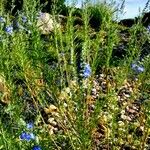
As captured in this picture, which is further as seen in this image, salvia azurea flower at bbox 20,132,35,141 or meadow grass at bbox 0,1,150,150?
meadow grass at bbox 0,1,150,150

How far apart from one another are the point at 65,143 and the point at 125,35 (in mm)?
5856

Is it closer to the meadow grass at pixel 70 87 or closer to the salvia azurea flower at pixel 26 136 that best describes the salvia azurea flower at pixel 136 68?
the meadow grass at pixel 70 87

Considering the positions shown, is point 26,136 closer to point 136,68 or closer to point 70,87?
point 70,87

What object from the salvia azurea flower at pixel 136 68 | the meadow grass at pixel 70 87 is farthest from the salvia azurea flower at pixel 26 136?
the salvia azurea flower at pixel 136 68

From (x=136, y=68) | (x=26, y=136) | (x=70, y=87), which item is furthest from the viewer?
(x=136, y=68)

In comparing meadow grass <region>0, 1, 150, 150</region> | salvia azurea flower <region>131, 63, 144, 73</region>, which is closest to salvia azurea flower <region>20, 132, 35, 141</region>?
meadow grass <region>0, 1, 150, 150</region>

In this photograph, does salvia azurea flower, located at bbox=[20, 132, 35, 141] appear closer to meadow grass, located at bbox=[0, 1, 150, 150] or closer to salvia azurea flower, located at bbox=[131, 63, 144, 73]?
meadow grass, located at bbox=[0, 1, 150, 150]

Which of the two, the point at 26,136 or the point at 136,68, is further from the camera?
the point at 136,68

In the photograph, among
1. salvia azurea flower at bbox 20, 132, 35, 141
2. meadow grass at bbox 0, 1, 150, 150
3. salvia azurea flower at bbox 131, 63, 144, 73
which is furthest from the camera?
salvia azurea flower at bbox 131, 63, 144, 73

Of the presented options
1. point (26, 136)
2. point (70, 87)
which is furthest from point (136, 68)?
point (26, 136)

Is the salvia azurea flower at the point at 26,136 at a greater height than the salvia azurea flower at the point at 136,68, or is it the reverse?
the salvia azurea flower at the point at 136,68

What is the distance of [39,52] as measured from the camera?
3.10 metres

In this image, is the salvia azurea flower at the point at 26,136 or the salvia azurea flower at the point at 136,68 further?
the salvia azurea flower at the point at 136,68

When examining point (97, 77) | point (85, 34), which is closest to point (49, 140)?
point (85, 34)
